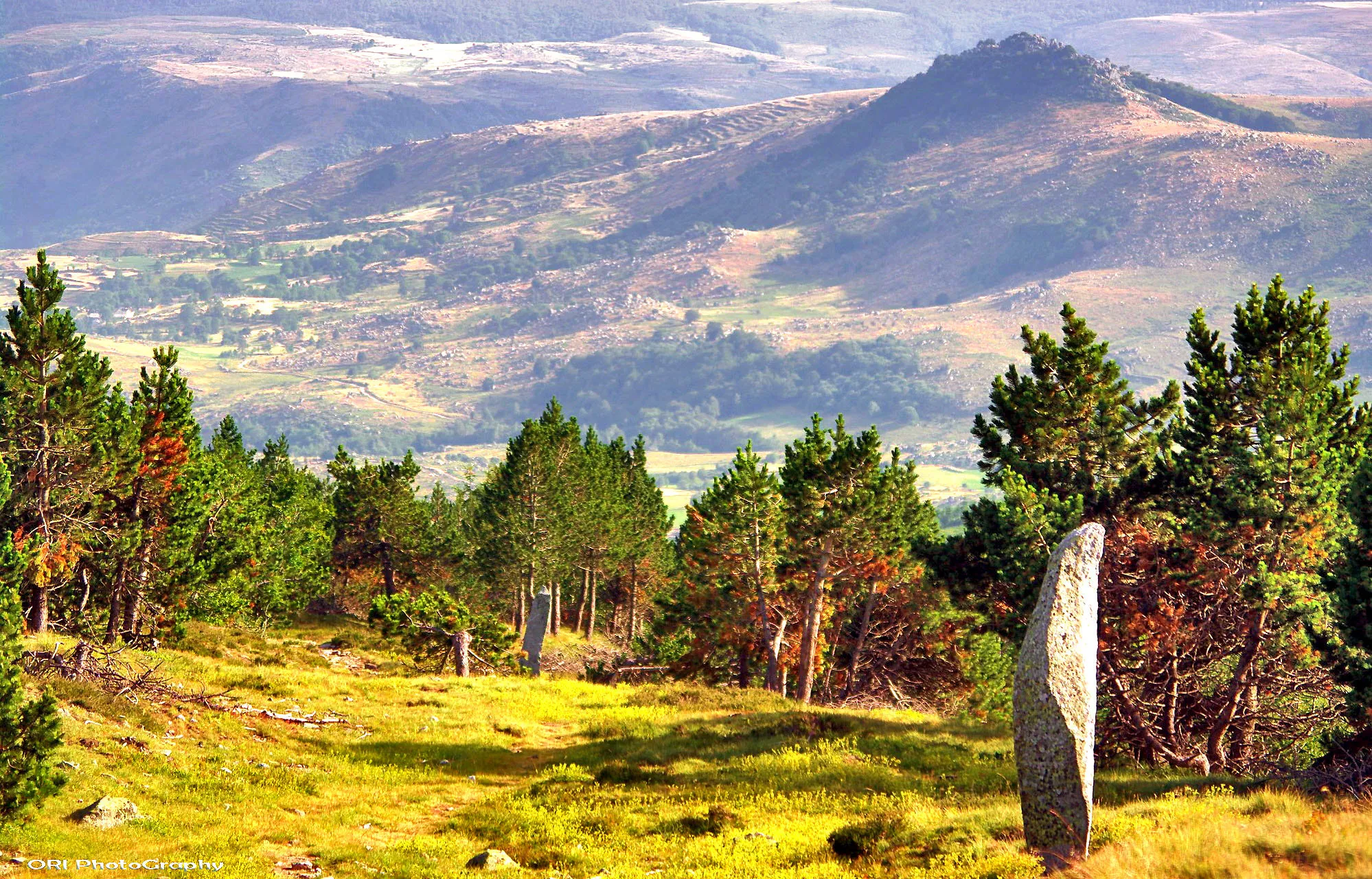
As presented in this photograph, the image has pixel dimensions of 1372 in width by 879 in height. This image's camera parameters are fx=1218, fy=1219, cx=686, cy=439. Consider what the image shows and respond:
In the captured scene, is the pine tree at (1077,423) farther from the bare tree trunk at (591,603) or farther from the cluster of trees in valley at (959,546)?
the bare tree trunk at (591,603)

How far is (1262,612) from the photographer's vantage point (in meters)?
33.9

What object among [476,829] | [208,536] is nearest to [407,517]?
[208,536]

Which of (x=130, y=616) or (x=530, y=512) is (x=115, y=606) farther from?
(x=530, y=512)

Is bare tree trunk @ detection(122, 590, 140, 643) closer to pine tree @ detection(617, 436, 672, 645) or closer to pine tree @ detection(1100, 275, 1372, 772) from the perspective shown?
pine tree @ detection(1100, 275, 1372, 772)

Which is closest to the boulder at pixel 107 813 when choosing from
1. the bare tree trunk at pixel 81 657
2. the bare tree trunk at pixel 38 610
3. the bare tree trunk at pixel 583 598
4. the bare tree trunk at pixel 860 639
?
the bare tree trunk at pixel 81 657

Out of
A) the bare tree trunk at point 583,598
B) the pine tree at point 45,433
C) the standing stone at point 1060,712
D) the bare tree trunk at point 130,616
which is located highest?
the pine tree at point 45,433

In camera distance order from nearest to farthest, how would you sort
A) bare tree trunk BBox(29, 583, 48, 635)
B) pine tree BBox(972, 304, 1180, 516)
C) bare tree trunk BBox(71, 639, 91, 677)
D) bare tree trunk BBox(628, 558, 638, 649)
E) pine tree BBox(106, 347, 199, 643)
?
bare tree trunk BBox(71, 639, 91, 677) < pine tree BBox(972, 304, 1180, 516) < bare tree trunk BBox(29, 583, 48, 635) < pine tree BBox(106, 347, 199, 643) < bare tree trunk BBox(628, 558, 638, 649)

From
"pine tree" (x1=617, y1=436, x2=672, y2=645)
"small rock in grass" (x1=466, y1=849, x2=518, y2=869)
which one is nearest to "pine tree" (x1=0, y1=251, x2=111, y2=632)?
"small rock in grass" (x1=466, y1=849, x2=518, y2=869)

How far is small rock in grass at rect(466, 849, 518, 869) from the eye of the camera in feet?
84.1

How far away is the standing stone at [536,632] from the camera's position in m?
59.4

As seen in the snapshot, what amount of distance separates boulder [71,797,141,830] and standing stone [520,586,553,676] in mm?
32920

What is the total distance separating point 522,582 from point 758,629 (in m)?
31.7

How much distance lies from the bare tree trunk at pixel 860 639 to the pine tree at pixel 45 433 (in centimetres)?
3270

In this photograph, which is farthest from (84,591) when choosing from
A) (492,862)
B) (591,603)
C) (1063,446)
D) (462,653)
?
(591,603)
